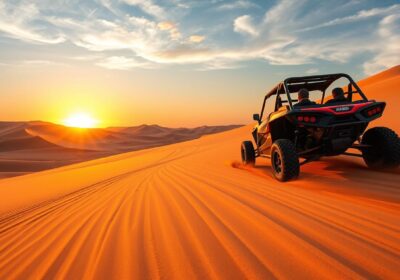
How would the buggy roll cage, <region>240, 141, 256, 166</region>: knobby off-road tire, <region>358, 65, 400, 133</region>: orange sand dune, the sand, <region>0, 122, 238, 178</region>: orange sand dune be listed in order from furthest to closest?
1. <region>0, 122, 238, 178</region>: orange sand dune
2. <region>358, 65, 400, 133</region>: orange sand dune
3. <region>240, 141, 256, 166</region>: knobby off-road tire
4. the buggy roll cage
5. the sand

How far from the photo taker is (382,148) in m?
5.38

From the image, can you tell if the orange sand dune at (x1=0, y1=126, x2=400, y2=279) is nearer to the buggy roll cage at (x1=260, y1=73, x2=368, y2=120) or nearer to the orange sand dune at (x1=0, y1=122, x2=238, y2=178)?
the buggy roll cage at (x1=260, y1=73, x2=368, y2=120)

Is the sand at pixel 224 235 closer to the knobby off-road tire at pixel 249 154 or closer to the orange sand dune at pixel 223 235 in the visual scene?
the orange sand dune at pixel 223 235

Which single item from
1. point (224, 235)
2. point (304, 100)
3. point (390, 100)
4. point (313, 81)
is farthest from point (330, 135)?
point (390, 100)

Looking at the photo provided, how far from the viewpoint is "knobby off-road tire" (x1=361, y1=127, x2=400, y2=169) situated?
5.23m

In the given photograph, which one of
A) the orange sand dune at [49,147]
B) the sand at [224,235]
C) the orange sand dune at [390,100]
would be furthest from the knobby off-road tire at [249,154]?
the orange sand dune at [49,147]

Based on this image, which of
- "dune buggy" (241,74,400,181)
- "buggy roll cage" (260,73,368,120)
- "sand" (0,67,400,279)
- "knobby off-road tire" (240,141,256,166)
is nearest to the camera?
"sand" (0,67,400,279)

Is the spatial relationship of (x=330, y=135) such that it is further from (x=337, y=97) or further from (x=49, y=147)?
(x=49, y=147)

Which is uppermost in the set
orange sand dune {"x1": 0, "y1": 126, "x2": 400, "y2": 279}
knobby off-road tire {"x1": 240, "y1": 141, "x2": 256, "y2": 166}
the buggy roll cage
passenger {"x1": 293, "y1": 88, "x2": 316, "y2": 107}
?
the buggy roll cage

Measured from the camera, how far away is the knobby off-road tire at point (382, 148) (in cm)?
523

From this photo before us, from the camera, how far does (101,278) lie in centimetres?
219

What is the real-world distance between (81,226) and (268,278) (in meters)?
2.50

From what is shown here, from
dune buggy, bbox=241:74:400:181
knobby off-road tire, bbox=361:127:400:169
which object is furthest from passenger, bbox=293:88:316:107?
knobby off-road tire, bbox=361:127:400:169

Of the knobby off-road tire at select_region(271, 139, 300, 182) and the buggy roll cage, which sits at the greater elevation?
the buggy roll cage
